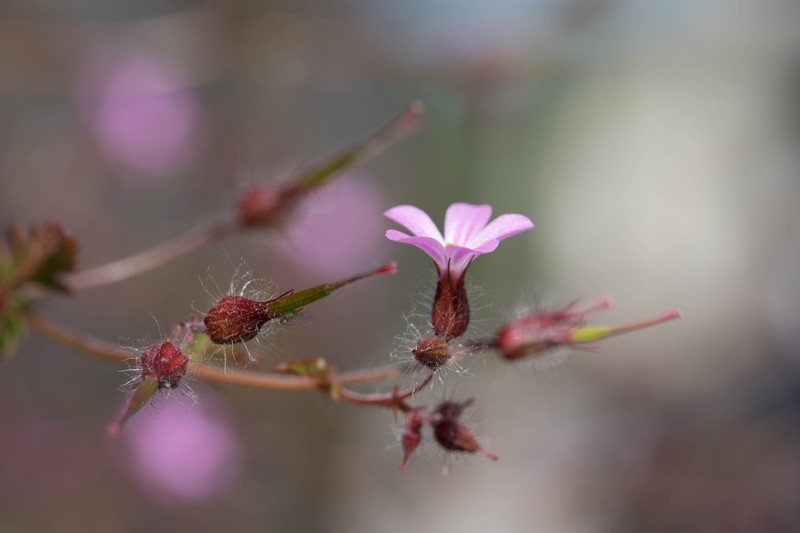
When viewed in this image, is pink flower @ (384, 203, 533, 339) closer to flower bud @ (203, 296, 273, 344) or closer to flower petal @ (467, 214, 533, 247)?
flower petal @ (467, 214, 533, 247)

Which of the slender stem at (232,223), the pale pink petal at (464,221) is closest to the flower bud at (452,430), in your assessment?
the pale pink petal at (464,221)

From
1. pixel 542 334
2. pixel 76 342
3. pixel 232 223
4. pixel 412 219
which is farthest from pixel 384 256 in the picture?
pixel 412 219

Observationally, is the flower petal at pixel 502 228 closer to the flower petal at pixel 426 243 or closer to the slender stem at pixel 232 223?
the flower petal at pixel 426 243

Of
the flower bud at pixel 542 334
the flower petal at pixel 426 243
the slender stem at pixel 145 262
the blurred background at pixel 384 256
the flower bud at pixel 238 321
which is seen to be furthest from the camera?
the blurred background at pixel 384 256

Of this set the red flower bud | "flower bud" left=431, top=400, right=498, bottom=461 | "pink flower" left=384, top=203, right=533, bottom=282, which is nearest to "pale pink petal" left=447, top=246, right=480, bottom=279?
"pink flower" left=384, top=203, right=533, bottom=282

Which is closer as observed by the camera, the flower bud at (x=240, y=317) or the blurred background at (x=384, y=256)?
the flower bud at (x=240, y=317)

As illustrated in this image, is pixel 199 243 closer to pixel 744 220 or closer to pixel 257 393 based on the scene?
pixel 257 393
